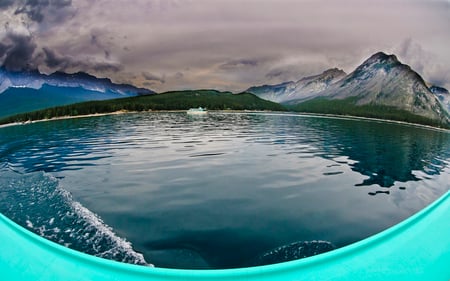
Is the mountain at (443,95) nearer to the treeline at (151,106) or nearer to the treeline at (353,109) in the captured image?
the treeline at (353,109)

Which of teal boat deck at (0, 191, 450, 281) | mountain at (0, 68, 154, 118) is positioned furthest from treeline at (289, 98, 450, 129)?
teal boat deck at (0, 191, 450, 281)

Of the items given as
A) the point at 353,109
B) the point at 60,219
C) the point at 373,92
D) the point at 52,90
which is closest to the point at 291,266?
the point at 60,219

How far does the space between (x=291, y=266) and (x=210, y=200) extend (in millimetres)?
2170

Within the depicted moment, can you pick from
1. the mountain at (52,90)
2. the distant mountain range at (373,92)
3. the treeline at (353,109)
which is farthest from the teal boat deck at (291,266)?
the treeline at (353,109)

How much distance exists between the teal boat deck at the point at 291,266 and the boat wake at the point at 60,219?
2.31 feet

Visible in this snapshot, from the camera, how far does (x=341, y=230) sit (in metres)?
2.64

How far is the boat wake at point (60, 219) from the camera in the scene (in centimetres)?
224

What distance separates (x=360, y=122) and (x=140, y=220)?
18065 millimetres

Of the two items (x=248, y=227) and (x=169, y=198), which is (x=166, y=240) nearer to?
(x=248, y=227)

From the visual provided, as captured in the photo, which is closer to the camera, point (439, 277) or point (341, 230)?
point (439, 277)

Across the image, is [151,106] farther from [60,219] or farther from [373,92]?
[60,219]

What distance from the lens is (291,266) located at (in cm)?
134

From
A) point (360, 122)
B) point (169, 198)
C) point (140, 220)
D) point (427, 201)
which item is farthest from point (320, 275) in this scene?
point (360, 122)

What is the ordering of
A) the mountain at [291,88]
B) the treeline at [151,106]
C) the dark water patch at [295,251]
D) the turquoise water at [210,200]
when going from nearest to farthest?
the dark water patch at [295,251] < the turquoise water at [210,200] < the mountain at [291,88] < the treeline at [151,106]
